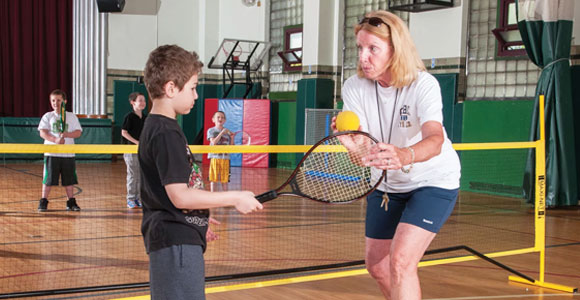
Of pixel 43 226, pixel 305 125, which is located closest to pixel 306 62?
pixel 305 125

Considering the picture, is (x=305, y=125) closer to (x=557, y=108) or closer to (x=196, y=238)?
(x=557, y=108)

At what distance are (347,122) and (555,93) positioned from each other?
8274 mm

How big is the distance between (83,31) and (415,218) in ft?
58.8

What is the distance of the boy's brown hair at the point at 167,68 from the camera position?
7.99ft

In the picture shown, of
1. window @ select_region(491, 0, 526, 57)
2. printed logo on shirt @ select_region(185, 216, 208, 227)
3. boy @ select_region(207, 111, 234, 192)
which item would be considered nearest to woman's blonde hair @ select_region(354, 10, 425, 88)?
printed logo on shirt @ select_region(185, 216, 208, 227)

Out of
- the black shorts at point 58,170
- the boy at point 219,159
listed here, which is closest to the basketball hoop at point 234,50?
the boy at point 219,159

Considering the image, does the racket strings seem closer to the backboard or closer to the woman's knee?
the woman's knee

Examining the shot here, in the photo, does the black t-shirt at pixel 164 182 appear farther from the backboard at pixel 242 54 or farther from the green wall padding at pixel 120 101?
the green wall padding at pixel 120 101

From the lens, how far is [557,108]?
10.3m

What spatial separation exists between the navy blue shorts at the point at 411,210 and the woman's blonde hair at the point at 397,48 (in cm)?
56

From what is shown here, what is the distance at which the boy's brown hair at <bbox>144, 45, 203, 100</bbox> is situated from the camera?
2.44 meters

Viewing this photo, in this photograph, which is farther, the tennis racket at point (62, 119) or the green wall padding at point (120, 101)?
the green wall padding at point (120, 101)

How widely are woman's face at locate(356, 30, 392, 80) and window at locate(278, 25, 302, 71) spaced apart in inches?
548

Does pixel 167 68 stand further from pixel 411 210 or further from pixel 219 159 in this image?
pixel 219 159
